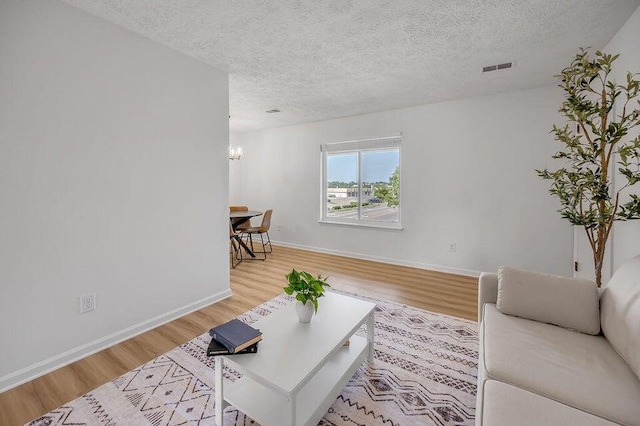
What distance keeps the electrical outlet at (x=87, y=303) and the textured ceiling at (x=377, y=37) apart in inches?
81.7

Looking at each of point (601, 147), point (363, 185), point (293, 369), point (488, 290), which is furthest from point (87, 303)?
point (363, 185)

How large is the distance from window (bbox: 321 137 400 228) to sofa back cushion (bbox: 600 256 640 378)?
3.02m

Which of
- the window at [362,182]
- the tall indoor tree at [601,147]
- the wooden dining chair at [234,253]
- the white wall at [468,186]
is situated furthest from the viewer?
the window at [362,182]

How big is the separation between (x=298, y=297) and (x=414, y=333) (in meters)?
1.28

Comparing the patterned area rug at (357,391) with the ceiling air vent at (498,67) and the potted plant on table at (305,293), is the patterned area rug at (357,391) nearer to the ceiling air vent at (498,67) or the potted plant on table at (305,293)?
the potted plant on table at (305,293)

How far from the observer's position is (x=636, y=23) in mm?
1979

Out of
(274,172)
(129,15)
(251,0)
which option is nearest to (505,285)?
(251,0)

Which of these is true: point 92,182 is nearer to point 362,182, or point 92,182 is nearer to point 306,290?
point 306,290

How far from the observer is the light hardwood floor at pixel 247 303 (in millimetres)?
1669

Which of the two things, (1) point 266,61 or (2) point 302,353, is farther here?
(1) point 266,61

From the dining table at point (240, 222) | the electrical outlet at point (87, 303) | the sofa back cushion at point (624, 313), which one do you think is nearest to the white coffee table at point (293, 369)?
the sofa back cushion at point (624, 313)

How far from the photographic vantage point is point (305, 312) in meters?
1.66

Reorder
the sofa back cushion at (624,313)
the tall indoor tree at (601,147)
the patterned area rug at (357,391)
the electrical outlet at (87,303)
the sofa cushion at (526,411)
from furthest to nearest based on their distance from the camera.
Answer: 1. the electrical outlet at (87,303)
2. the tall indoor tree at (601,147)
3. the patterned area rug at (357,391)
4. the sofa back cushion at (624,313)
5. the sofa cushion at (526,411)

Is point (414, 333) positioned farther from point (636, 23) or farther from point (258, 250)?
point (258, 250)
